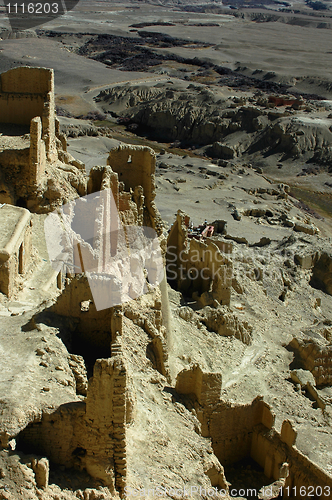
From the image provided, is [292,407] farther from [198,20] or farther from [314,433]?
[198,20]

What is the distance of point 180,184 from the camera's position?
122ft

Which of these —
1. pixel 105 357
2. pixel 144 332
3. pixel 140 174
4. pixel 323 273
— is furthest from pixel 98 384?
pixel 323 273

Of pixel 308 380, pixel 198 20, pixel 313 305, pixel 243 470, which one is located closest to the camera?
pixel 243 470

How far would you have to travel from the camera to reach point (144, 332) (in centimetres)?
997

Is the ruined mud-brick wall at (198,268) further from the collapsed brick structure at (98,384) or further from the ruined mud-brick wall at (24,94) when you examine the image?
the ruined mud-brick wall at (24,94)

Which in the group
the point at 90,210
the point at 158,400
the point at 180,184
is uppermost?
the point at 90,210

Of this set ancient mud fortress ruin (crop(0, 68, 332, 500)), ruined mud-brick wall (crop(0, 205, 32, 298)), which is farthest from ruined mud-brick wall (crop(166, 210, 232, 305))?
ruined mud-brick wall (crop(0, 205, 32, 298))

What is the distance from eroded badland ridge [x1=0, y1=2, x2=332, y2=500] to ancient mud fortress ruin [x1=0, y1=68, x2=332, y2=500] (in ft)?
0.09

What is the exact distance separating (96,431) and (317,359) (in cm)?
1070

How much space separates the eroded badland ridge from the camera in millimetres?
6512

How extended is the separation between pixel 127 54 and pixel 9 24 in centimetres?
1901

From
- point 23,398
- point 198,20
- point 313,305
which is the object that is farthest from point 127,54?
point 23,398

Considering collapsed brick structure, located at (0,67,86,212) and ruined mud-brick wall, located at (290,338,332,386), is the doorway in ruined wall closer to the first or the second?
collapsed brick structure, located at (0,67,86,212)

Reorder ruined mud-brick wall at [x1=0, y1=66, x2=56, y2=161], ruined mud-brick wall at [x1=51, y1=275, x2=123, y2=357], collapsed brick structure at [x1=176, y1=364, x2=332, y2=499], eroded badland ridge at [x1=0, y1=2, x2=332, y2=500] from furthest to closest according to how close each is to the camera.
→ ruined mud-brick wall at [x1=0, y1=66, x2=56, y2=161], collapsed brick structure at [x1=176, y1=364, x2=332, y2=499], ruined mud-brick wall at [x1=51, y1=275, x2=123, y2=357], eroded badland ridge at [x1=0, y1=2, x2=332, y2=500]
